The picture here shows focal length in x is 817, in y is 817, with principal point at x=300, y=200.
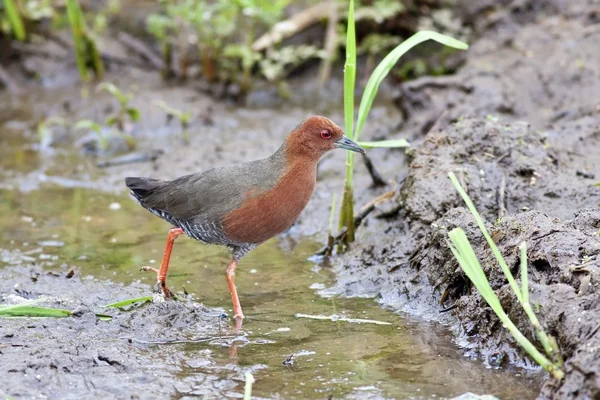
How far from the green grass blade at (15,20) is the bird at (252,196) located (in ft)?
16.3

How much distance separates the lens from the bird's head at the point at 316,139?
5.21 meters

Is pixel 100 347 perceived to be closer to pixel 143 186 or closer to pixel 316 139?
pixel 143 186

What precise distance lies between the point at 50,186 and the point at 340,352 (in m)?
4.59

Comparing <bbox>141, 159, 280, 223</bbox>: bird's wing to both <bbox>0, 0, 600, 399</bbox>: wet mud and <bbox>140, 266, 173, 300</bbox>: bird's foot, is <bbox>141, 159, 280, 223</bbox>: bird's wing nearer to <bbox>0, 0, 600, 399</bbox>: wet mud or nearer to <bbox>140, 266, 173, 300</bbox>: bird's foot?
<bbox>140, 266, 173, 300</bbox>: bird's foot

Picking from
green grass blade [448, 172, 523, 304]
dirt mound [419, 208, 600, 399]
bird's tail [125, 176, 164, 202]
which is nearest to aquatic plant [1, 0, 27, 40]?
bird's tail [125, 176, 164, 202]

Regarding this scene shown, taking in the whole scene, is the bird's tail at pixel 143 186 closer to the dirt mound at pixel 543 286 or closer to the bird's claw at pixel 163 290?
the bird's claw at pixel 163 290

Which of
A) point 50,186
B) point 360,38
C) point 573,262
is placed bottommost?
point 50,186

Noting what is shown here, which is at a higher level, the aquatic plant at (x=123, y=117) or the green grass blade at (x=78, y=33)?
the green grass blade at (x=78, y=33)

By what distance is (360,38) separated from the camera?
32.3ft

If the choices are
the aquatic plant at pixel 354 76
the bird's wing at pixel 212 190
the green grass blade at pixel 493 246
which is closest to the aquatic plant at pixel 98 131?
the bird's wing at pixel 212 190

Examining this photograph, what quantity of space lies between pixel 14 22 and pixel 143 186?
15.9 ft

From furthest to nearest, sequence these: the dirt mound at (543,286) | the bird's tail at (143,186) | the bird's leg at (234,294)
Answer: the bird's tail at (143,186), the bird's leg at (234,294), the dirt mound at (543,286)

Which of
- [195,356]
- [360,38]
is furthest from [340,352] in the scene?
[360,38]

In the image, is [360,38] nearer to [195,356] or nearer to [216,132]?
[216,132]
